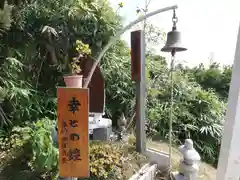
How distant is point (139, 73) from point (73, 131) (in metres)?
1.79

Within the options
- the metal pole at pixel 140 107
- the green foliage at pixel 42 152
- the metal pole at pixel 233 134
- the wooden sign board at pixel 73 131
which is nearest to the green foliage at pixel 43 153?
the green foliage at pixel 42 152

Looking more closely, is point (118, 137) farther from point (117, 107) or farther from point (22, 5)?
point (22, 5)

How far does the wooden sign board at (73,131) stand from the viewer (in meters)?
2.07

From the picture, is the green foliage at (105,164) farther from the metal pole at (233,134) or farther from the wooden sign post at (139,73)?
the metal pole at (233,134)

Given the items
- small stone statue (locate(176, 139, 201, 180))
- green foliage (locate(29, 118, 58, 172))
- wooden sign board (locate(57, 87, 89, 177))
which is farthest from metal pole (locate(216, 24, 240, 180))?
green foliage (locate(29, 118, 58, 172))

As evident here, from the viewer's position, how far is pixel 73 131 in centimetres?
208

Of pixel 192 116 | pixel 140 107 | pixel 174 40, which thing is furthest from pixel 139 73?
pixel 192 116

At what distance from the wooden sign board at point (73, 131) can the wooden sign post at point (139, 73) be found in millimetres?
1712

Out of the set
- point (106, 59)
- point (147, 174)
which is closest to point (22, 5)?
point (106, 59)

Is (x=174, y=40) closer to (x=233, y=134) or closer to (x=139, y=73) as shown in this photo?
(x=139, y=73)

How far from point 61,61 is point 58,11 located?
0.99 metres

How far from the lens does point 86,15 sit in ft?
16.2

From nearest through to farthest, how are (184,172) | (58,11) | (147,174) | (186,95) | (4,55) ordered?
(184,172)
(147,174)
(4,55)
(58,11)
(186,95)

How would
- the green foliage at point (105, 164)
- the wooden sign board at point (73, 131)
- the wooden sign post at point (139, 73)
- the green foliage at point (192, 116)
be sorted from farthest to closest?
the green foliage at point (192, 116) < the wooden sign post at point (139, 73) < the green foliage at point (105, 164) < the wooden sign board at point (73, 131)
